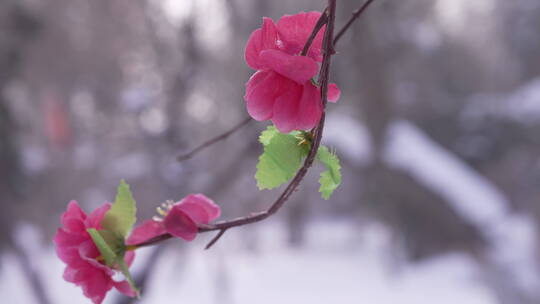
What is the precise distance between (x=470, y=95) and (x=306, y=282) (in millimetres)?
3047

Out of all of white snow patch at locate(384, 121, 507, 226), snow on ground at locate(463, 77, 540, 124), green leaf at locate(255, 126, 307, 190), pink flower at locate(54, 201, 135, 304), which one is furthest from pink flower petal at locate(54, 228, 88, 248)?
snow on ground at locate(463, 77, 540, 124)

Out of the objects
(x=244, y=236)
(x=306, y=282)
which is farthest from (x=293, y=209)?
(x=306, y=282)

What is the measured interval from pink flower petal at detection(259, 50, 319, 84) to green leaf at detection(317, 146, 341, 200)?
52mm

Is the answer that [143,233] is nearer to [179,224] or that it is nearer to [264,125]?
[179,224]

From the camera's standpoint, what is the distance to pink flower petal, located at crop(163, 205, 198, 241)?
0.87ft

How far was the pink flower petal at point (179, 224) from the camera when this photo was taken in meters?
0.27

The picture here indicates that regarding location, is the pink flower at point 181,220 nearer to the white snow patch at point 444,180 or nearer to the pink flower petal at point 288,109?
the pink flower petal at point 288,109

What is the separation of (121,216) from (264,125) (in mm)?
2143

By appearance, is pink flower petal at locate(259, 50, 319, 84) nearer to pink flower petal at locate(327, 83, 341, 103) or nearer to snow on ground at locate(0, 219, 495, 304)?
pink flower petal at locate(327, 83, 341, 103)

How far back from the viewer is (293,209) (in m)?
9.20

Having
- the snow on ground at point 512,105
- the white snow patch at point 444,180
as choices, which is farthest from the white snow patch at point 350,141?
the snow on ground at point 512,105

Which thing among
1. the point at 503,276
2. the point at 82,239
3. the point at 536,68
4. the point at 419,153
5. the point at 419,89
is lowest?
the point at 503,276

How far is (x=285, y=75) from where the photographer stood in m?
0.23

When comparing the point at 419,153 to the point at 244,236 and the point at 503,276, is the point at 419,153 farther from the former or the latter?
the point at 244,236
